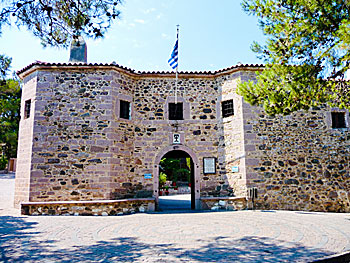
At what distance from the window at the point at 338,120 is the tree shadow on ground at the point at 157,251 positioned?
Result: 748 centimetres

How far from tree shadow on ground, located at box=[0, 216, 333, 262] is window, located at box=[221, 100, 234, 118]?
19.9ft

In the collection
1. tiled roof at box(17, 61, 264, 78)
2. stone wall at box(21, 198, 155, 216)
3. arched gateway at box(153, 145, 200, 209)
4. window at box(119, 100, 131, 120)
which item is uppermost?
tiled roof at box(17, 61, 264, 78)

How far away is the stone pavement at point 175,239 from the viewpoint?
4.27 metres

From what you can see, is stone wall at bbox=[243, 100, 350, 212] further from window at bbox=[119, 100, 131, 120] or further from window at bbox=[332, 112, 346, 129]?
window at bbox=[119, 100, 131, 120]

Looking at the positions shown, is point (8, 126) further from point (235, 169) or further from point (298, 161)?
point (298, 161)

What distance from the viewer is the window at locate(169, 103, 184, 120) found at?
10820 millimetres

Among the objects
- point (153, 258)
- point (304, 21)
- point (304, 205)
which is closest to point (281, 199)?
point (304, 205)

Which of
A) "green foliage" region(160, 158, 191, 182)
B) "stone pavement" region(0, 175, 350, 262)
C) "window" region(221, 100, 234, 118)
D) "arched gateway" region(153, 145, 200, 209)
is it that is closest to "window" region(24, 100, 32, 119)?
"stone pavement" region(0, 175, 350, 262)

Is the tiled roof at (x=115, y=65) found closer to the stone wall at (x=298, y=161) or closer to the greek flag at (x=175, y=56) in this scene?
the greek flag at (x=175, y=56)

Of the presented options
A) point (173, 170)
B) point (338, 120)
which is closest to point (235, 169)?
point (338, 120)

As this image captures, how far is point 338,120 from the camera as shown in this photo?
10469 millimetres

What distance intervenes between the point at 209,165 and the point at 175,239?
5249 mm

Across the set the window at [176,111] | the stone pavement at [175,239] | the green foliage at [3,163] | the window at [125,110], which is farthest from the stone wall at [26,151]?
the green foliage at [3,163]

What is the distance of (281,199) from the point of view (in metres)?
9.55
